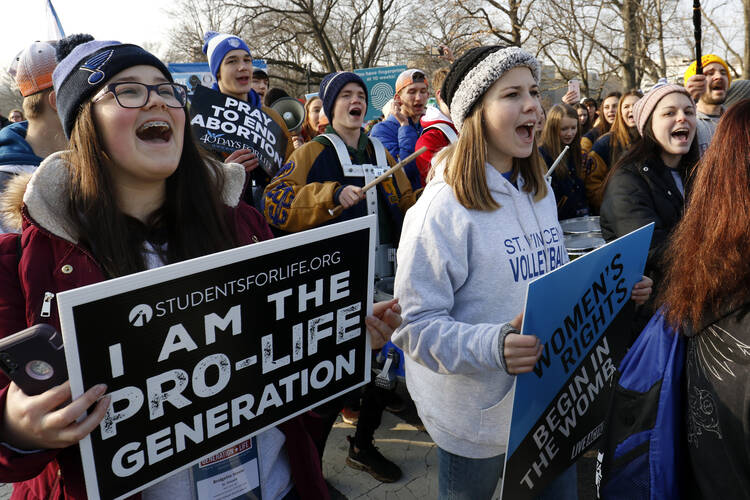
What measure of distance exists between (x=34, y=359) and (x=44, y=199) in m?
0.41

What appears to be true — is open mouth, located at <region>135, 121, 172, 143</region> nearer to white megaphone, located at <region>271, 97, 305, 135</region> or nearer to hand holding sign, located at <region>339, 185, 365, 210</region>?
hand holding sign, located at <region>339, 185, 365, 210</region>

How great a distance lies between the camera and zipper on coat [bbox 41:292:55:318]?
1126 millimetres

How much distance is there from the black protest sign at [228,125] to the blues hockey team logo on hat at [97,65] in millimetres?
2013

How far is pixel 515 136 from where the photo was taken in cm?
183

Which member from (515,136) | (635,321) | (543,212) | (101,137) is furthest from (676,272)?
(101,137)

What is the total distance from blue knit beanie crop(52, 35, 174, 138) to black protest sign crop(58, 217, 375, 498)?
0.57m

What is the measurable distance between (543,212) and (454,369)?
2.28 feet

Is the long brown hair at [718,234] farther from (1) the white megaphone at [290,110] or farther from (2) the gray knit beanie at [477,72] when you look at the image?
(1) the white megaphone at [290,110]

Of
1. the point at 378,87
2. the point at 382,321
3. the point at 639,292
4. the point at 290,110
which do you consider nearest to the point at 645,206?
the point at 639,292

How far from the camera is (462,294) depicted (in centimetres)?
170

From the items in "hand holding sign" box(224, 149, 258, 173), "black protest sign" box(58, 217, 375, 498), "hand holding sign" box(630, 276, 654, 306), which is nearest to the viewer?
"black protest sign" box(58, 217, 375, 498)

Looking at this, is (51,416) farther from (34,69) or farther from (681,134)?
(681,134)

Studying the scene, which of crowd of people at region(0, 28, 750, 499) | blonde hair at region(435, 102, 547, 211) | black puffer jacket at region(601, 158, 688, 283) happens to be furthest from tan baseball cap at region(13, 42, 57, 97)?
black puffer jacket at region(601, 158, 688, 283)

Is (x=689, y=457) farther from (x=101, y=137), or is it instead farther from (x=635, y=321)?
(x=101, y=137)
